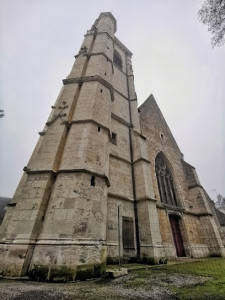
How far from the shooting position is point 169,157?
13484mm

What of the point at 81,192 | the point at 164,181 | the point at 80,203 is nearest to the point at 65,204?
the point at 80,203

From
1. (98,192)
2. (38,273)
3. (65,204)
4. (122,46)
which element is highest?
(122,46)

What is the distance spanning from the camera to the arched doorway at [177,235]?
9680 mm

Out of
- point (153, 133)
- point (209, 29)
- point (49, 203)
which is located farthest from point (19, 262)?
point (153, 133)

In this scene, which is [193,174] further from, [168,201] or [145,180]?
[145,180]

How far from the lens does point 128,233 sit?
7.59 meters

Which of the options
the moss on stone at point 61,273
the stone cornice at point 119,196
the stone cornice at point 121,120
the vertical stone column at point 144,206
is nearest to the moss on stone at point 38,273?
the moss on stone at point 61,273

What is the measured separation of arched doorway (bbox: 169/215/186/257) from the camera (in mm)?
9680

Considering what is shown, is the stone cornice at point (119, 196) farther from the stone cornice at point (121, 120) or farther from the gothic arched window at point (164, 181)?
the stone cornice at point (121, 120)

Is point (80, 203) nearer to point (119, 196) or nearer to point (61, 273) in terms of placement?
point (61, 273)

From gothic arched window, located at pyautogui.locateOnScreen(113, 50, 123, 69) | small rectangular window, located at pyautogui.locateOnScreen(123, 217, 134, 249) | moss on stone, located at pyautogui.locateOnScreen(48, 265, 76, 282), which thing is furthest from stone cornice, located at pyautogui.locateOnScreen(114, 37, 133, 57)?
moss on stone, located at pyautogui.locateOnScreen(48, 265, 76, 282)

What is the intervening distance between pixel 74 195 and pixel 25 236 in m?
1.74

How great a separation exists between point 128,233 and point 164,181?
5.49 meters

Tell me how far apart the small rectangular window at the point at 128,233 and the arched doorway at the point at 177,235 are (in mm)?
3816
